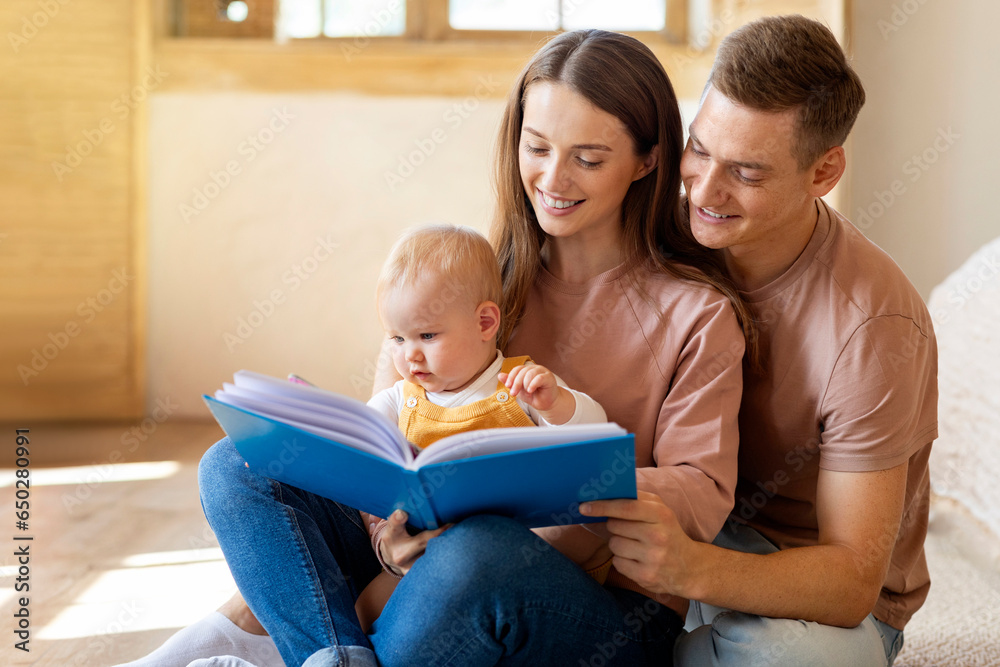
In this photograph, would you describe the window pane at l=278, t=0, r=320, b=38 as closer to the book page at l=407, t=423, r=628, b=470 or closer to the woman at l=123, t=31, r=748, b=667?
the woman at l=123, t=31, r=748, b=667

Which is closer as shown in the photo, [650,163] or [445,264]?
[445,264]

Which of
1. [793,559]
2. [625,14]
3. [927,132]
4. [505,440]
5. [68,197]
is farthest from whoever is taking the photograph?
[625,14]

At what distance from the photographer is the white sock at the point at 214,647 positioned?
1.36 metres

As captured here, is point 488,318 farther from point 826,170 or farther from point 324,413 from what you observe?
point 826,170

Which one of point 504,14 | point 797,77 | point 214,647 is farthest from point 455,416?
point 504,14

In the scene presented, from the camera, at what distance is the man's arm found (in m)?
1.09

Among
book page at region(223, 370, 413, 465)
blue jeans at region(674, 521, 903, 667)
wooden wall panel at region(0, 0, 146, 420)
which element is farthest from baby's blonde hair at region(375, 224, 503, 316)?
wooden wall panel at region(0, 0, 146, 420)

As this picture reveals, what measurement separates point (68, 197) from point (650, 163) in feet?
9.38

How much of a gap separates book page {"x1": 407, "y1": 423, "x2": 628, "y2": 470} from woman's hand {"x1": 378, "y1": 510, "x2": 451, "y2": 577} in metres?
0.21

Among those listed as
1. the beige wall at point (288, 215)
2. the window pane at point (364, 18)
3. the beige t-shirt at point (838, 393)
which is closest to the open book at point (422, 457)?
the beige t-shirt at point (838, 393)

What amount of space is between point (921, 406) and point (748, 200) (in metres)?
0.40

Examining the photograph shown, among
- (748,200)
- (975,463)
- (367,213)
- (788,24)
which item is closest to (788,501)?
(748,200)

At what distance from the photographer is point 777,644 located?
45.6 inches

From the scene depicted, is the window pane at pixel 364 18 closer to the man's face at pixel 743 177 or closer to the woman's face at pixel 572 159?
the woman's face at pixel 572 159
